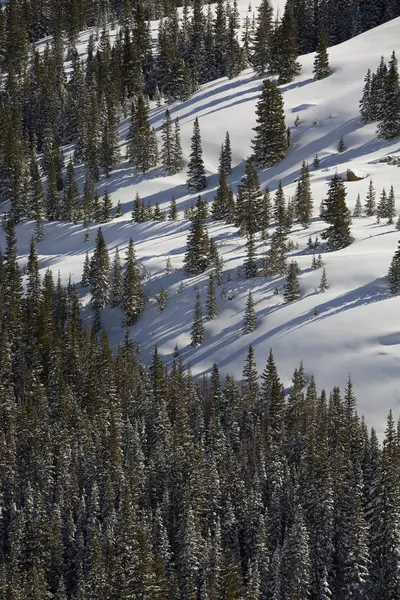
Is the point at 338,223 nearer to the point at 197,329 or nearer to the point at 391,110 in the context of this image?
the point at 197,329

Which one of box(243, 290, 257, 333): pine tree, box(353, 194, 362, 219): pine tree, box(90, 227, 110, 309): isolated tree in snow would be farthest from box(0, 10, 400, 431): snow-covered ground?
box(90, 227, 110, 309): isolated tree in snow

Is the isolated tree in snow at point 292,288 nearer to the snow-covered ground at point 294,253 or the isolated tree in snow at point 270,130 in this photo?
the snow-covered ground at point 294,253

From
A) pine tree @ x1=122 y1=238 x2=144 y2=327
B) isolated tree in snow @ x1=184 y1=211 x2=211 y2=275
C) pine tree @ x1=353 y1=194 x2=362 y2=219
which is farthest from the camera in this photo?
pine tree @ x1=353 y1=194 x2=362 y2=219

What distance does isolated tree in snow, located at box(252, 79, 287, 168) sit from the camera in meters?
103

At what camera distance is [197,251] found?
80.2 meters

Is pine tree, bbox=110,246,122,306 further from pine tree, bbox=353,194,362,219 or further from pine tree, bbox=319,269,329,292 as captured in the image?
pine tree, bbox=353,194,362,219

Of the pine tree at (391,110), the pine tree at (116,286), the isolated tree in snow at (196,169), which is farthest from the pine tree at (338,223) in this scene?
the pine tree at (391,110)

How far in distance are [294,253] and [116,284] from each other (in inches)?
695

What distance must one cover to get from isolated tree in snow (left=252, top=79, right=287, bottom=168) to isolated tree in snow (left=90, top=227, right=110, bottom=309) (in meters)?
31.6

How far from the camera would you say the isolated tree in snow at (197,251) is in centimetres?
8006

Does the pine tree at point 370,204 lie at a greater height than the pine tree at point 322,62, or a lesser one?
lesser

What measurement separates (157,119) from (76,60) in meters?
30.2

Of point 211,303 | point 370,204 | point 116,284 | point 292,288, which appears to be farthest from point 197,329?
point 370,204

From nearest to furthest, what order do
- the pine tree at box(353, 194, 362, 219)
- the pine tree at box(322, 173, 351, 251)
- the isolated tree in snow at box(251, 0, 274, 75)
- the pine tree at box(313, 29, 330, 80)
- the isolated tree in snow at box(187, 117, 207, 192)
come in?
the pine tree at box(322, 173, 351, 251) < the pine tree at box(353, 194, 362, 219) < the isolated tree in snow at box(187, 117, 207, 192) < the pine tree at box(313, 29, 330, 80) < the isolated tree in snow at box(251, 0, 274, 75)
